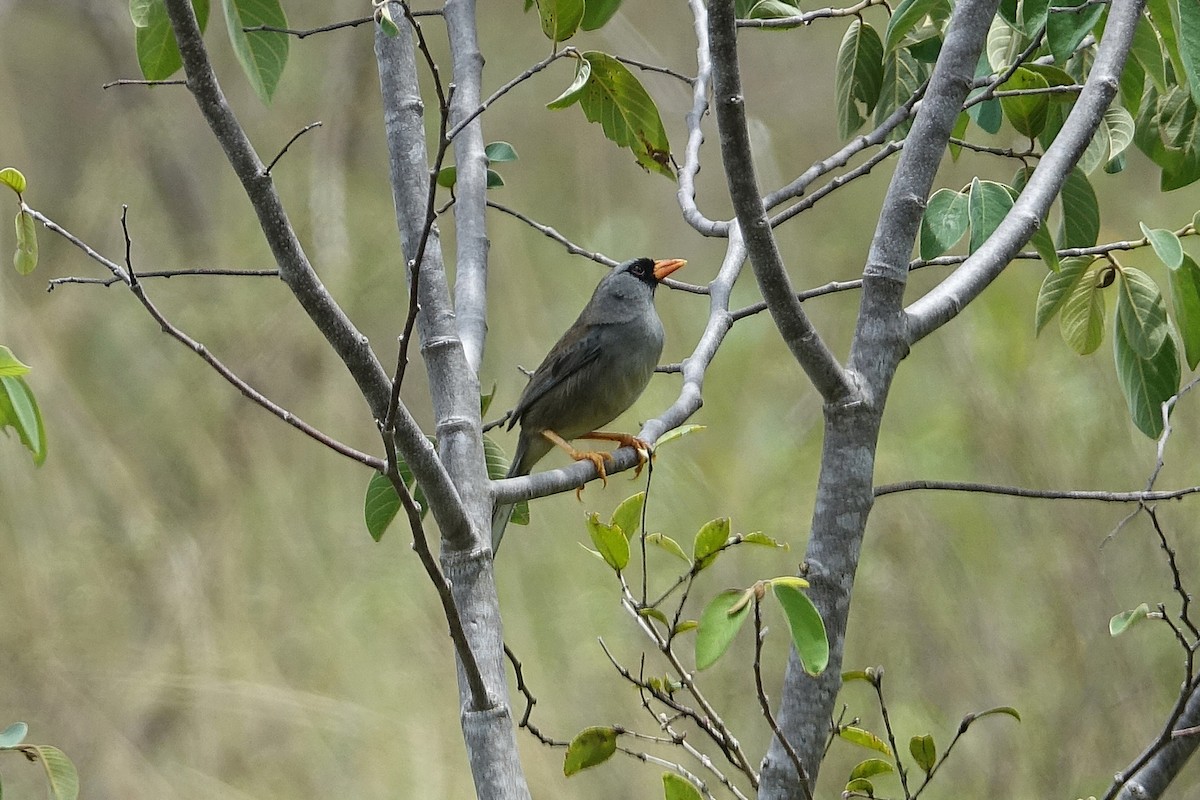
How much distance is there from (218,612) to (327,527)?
610mm

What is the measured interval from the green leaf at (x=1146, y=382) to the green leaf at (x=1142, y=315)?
0.05 metres

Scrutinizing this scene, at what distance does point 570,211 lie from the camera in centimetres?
533

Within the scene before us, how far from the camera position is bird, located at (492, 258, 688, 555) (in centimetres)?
339

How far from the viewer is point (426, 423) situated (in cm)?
493

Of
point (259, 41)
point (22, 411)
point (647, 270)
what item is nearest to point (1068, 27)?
point (259, 41)

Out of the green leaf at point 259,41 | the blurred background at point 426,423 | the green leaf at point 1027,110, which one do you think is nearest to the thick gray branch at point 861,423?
the green leaf at point 1027,110

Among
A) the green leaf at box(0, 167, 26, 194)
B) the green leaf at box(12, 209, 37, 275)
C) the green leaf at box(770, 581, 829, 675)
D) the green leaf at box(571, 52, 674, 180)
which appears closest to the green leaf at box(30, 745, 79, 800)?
the green leaf at box(12, 209, 37, 275)

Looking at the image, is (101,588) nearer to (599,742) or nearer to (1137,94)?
(599,742)

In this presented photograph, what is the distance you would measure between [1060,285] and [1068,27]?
21.0 inches

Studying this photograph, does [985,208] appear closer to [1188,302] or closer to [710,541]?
[1188,302]

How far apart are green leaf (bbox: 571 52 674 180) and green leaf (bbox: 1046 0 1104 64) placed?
72cm

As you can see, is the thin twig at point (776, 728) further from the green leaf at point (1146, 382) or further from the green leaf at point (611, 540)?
the green leaf at point (1146, 382)

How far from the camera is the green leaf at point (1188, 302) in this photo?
1.90m

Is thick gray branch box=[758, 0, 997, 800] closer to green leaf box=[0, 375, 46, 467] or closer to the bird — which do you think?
green leaf box=[0, 375, 46, 467]
